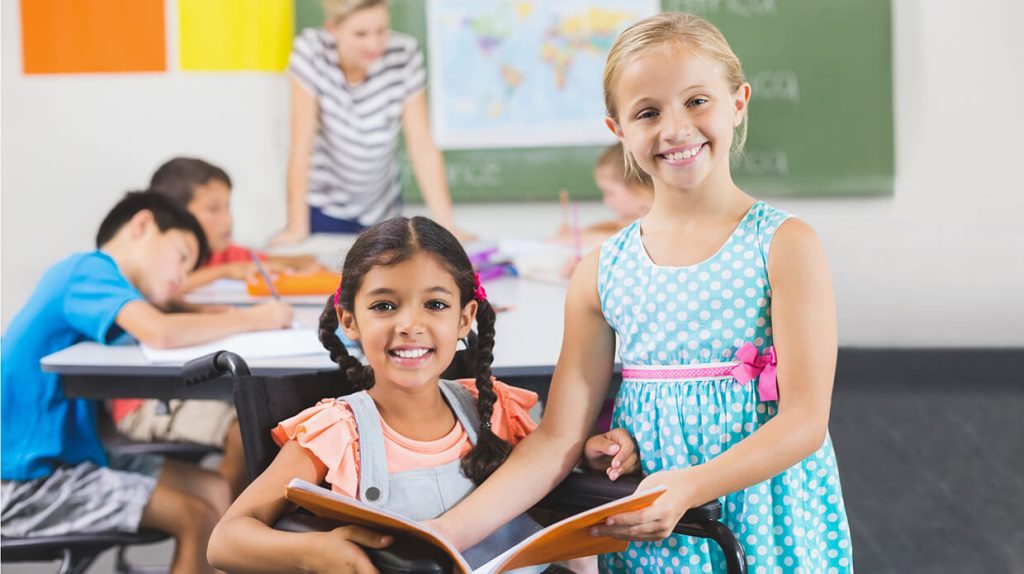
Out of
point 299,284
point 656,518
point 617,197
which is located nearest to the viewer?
point 656,518

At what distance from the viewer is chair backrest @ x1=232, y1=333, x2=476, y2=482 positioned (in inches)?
50.6

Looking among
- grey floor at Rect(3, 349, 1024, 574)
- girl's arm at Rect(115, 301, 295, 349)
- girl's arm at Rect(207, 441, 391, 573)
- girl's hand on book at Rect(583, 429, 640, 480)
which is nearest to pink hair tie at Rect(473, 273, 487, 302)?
girl's hand on book at Rect(583, 429, 640, 480)

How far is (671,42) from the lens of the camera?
125 cm

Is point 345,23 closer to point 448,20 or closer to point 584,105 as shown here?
point 448,20

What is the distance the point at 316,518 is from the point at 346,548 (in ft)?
0.30

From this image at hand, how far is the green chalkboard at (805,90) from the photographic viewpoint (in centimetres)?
416

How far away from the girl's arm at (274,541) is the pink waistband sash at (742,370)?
15.8 inches

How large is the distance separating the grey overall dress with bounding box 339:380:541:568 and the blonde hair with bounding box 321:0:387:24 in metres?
3.12

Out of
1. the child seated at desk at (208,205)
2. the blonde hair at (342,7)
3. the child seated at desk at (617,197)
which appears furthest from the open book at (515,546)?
the blonde hair at (342,7)

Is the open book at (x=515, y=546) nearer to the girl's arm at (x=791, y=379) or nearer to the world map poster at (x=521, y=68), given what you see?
the girl's arm at (x=791, y=379)

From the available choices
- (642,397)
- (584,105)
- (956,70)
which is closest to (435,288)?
(642,397)

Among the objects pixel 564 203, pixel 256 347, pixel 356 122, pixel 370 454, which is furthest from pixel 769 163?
pixel 370 454

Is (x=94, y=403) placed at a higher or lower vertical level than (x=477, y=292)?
lower

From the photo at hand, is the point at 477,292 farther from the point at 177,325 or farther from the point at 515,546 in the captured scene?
the point at 177,325
